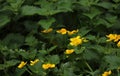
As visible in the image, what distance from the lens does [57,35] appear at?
109 inches

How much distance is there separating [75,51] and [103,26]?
70 centimetres

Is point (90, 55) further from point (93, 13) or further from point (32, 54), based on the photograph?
point (93, 13)

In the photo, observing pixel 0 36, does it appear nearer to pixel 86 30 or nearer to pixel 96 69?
pixel 86 30

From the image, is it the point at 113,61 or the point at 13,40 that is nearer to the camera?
the point at 113,61

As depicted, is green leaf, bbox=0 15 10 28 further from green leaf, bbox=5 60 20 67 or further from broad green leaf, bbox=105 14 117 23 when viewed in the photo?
broad green leaf, bbox=105 14 117 23

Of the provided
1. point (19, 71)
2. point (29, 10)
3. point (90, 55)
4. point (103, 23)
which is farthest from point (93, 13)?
point (19, 71)

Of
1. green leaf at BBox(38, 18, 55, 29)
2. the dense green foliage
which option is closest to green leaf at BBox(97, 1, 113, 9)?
the dense green foliage

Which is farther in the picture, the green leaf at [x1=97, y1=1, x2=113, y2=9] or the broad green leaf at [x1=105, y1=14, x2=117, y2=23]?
the green leaf at [x1=97, y1=1, x2=113, y2=9]

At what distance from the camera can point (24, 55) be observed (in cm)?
255

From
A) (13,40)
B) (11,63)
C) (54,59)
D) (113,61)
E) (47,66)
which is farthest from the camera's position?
(13,40)

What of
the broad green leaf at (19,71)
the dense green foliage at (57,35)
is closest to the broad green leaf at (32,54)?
the dense green foliage at (57,35)

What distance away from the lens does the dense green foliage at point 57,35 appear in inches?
93.0

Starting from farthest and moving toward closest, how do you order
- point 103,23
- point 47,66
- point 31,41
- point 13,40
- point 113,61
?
point 13,40
point 103,23
point 31,41
point 47,66
point 113,61

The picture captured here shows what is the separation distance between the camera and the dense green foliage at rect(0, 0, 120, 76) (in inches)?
93.0
